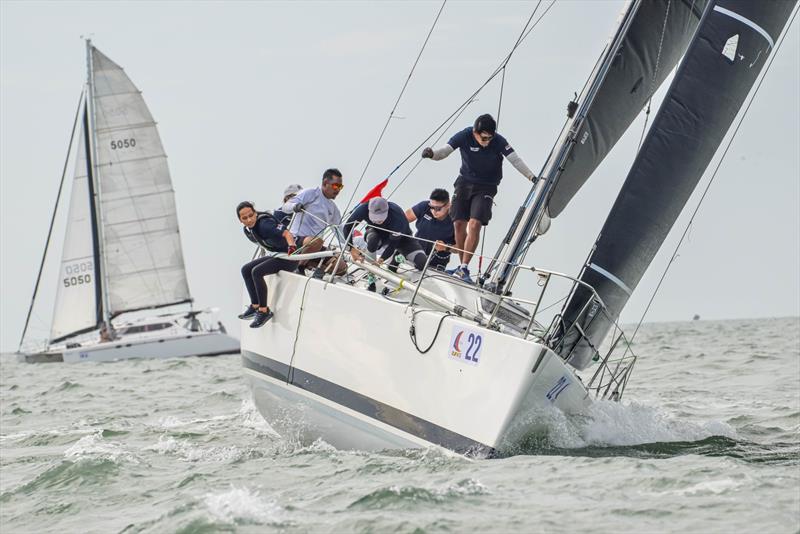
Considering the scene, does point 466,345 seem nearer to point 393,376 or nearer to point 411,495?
point 393,376

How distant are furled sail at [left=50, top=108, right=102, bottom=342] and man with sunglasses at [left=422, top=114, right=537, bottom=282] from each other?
86.6 ft

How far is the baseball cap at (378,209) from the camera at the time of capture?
9195mm

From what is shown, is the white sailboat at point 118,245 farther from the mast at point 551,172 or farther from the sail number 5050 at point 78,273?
the mast at point 551,172

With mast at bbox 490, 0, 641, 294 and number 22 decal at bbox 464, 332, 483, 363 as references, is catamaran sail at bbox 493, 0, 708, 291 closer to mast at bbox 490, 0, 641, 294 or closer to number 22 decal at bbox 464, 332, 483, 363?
mast at bbox 490, 0, 641, 294

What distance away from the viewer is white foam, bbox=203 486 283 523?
6109mm

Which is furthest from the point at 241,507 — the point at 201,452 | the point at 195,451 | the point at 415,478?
the point at 195,451

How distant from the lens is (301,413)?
9.02 meters

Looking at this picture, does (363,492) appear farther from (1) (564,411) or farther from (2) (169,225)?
(2) (169,225)

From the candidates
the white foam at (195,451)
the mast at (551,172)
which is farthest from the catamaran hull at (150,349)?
the mast at (551,172)

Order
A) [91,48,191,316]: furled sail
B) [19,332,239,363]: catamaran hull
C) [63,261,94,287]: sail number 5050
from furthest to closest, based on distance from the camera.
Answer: [63,261,94,287]: sail number 5050 < [19,332,239,363]: catamaran hull < [91,48,191,316]: furled sail

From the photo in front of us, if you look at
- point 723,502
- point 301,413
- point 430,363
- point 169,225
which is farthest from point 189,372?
point 723,502

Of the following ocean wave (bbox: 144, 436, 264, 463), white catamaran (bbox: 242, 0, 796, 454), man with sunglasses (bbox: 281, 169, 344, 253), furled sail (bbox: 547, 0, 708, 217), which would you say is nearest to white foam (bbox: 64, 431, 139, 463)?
ocean wave (bbox: 144, 436, 264, 463)

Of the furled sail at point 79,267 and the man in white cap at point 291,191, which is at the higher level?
the man in white cap at point 291,191

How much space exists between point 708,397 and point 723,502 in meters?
7.47
